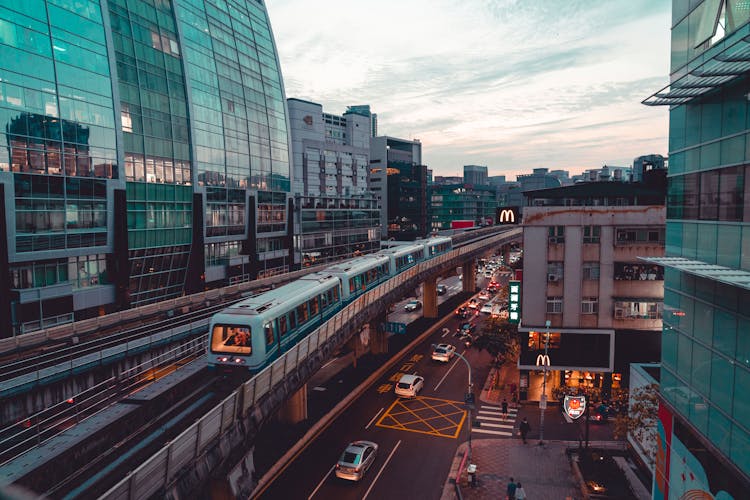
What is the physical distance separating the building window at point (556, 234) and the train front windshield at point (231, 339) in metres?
27.5

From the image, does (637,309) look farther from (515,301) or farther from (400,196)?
(400,196)

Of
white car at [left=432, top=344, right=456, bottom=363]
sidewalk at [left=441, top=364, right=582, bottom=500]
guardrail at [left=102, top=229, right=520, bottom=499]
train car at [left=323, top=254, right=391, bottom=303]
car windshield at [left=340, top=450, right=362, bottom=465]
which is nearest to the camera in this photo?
guardrail at [left=102, top=229, right=520, bottom=499]

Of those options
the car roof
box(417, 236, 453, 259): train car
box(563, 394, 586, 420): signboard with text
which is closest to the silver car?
the car roof

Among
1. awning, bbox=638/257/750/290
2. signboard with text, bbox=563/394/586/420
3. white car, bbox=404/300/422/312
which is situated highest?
awning, bbox=638/257/750/290

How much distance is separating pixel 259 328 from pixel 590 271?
28.9 metres

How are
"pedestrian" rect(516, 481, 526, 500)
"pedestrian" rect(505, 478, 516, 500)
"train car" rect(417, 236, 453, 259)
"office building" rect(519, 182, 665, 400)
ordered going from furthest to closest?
"train car" rect(417, 236, 453, 259) → "office building" rect(519, 182, 665, 400) → "pedestrian" rect(505, 478, 516, 500) → "pedestrian" rect(516, 481, 526, 500)

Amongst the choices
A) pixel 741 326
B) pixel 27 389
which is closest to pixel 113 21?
pixel 27 389

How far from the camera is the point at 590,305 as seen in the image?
40.3 meters

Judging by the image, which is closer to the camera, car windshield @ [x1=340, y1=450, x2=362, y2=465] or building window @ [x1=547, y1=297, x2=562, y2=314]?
car windshield @ [x1=340, y1=450, x2=362, y2=465]

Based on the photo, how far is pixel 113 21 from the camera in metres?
51.3

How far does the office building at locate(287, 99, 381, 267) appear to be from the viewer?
88875mm

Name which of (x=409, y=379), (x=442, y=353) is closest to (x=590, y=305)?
(x=442, y=353)

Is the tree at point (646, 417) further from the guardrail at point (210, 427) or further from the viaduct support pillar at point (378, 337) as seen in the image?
the viaduct support pillar at point (378, 337)

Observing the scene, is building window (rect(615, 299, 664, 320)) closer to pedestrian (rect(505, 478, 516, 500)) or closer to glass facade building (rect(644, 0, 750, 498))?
glass facade building (rect(644, 0, 750, 498))
